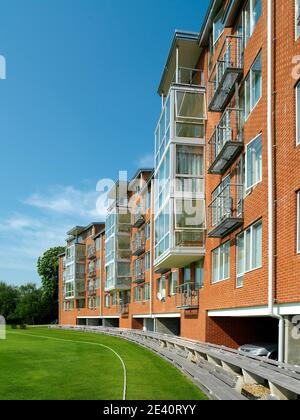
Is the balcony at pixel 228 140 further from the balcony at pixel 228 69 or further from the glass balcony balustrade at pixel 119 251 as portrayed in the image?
the glass balcony balustrade at pixel 119 251

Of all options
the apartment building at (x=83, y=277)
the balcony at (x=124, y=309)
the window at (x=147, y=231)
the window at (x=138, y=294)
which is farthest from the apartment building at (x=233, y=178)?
the apartment building at (x=83, y=277)

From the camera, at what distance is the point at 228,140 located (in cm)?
1700

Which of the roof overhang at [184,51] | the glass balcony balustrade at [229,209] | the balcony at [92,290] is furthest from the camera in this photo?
the balcony at [92,290]

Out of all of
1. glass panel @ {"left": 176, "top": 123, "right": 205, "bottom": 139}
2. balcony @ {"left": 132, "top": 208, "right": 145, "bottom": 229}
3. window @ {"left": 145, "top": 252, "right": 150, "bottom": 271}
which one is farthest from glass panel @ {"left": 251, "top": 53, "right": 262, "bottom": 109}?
balcony @ {"left": 132, "top": 208, "right": 145, "bottom": 229}

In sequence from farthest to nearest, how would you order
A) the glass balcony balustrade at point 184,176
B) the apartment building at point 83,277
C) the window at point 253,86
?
the apartment building at point 83,277
the glass balcony balustrade at point 184,176
the window at point 253,86

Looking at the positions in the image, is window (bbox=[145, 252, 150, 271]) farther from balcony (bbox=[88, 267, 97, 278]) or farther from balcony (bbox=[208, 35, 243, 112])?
balcony (bbox=[88, 267, 97, 278])

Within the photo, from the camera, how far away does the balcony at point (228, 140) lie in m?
17.2

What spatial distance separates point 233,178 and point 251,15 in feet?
18.7

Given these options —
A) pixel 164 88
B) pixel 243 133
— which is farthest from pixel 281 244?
pixel 164 88

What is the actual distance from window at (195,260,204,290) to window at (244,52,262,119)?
355 inches

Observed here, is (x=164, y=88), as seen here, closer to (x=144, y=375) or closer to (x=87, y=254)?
(x=144, y=375)

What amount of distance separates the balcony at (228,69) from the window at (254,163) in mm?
2988

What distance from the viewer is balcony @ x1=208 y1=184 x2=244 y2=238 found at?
16766 mm

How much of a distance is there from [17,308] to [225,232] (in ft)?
252
